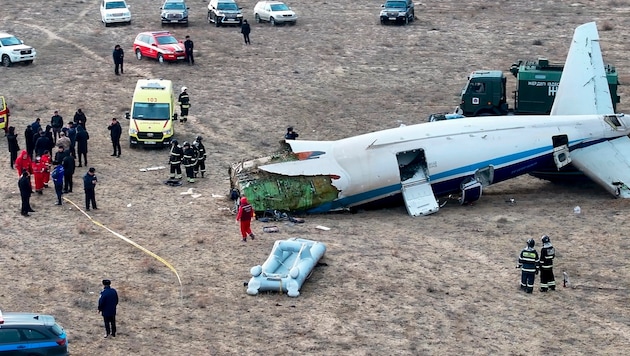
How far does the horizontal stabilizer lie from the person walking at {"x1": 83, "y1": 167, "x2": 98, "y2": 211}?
15869 mm

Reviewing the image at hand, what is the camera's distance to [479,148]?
35656mm

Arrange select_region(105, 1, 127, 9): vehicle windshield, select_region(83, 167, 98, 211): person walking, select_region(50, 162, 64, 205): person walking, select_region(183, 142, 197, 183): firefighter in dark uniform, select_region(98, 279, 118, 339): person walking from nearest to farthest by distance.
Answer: select_region(98, 279, 118, 339): person walking, select_region(83, 167, 98, 211): person walking, select_region(50, 162, 64, 205): person walking, select_region(183, 142, 197, 183): firefighter in dark uniform, select_region(105, 1, 127, 9): vehicle windshield

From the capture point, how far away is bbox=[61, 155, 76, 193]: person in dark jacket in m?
36.9

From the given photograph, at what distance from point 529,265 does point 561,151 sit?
9673 millimetres

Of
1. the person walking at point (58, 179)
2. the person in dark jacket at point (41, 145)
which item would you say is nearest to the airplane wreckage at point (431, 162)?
the person walking at point (58, 179)

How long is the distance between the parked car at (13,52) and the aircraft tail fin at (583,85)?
28011 millimetres

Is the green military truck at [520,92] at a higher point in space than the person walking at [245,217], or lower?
higher

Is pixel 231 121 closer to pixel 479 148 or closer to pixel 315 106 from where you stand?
pixel 315 106

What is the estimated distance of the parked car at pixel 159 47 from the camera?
181 feet

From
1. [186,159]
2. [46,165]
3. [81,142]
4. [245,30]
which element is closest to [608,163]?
[186,159]

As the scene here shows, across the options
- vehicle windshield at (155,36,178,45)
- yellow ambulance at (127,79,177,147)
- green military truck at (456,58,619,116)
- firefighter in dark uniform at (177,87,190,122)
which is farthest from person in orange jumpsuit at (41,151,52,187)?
vehicle windshield at (155,36,178,45)

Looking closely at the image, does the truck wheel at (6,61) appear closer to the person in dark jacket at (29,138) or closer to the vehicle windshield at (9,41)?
the vehicle windshield at (9,41)

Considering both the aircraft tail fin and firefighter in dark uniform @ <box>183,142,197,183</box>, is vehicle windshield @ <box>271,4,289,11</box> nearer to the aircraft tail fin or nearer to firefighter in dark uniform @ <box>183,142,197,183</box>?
firefighter in dark uniform @ <box>183,142,197,183</box>

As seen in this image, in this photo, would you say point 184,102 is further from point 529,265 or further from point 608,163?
point 529,265
